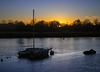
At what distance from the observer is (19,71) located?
23.5 metres

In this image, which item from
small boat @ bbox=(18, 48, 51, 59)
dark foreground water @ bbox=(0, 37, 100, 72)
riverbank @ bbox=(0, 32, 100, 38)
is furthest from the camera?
riverbank @ bbox=(0, 32, 100, 38)

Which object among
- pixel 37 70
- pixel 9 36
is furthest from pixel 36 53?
pixel 9 36

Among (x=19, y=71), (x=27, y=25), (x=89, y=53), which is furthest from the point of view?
(x=27, y=25)

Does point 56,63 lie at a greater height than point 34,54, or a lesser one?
lesser

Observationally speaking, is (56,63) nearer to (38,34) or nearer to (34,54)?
(34,54)

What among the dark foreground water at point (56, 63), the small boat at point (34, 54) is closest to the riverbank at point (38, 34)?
the dark foreground water at point (56, 63)

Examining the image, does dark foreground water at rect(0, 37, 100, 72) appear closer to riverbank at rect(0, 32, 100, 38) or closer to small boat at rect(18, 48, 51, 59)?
small boat at rect(18, 48, 51, 59)

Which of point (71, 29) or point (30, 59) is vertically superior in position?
point (71, 29)

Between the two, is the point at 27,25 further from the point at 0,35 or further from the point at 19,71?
the point at 19,71

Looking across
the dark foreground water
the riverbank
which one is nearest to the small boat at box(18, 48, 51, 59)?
the dark foreground water

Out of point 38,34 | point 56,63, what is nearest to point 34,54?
point 56,63

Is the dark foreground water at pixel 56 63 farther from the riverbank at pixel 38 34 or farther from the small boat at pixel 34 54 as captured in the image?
the riverbank at pixel 38 34

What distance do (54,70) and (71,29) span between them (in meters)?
128

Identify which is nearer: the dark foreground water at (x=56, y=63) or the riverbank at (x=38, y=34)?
the dark foreground water at (x=56, y=63)
